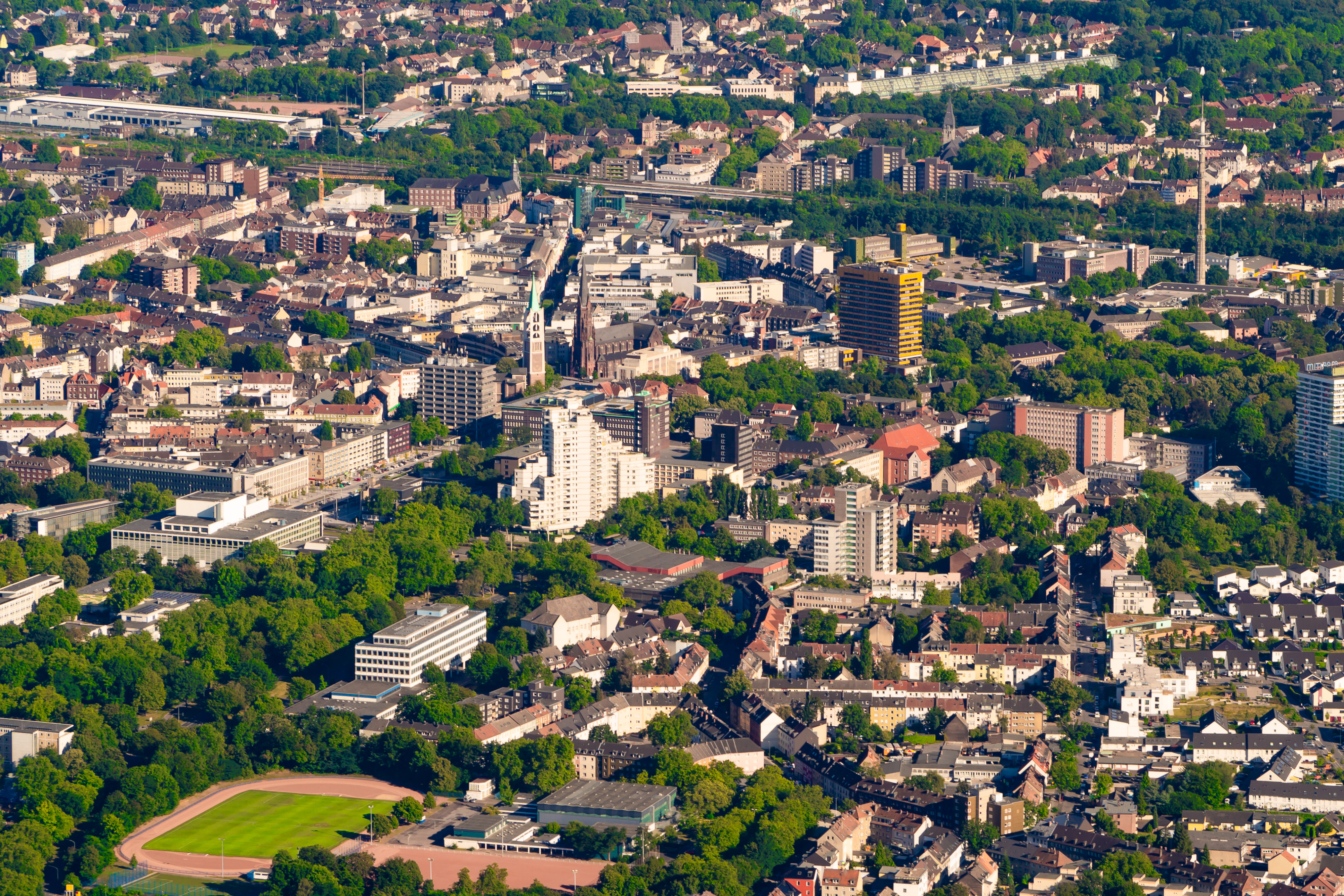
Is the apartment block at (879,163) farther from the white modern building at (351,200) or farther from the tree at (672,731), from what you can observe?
the tree at (672,731)

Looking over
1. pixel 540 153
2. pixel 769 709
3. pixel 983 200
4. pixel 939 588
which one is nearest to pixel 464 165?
pixel 540 153

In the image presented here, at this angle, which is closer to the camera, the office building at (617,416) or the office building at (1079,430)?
the office building at (617,416)

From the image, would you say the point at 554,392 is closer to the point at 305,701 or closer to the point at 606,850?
the point at 305,701

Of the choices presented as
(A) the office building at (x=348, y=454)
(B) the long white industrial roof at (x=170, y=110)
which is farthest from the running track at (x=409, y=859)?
(B) the long white industrial roof at (x=170, y=110)

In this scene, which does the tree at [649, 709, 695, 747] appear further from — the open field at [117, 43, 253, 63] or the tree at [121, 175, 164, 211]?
the open field at [117, 43, 253, 63]

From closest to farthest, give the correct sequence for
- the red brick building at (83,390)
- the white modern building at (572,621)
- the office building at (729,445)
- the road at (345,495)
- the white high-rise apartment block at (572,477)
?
1. the white modern building at (572,621)
2. the white high-rise apartment block at (572,477)
3. the road at (345,495)
4. the office building at (729,445)
5. the red brick building at (83,390)

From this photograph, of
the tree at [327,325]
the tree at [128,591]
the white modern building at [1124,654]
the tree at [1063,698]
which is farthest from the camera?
the tree at [327,325]

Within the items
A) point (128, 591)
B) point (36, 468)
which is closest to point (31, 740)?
point (128, 591)

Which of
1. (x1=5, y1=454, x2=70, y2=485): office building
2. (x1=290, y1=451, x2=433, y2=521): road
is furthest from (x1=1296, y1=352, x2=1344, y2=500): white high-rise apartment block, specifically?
(x1=5, y1=454, x2=70, y2=485): office building
